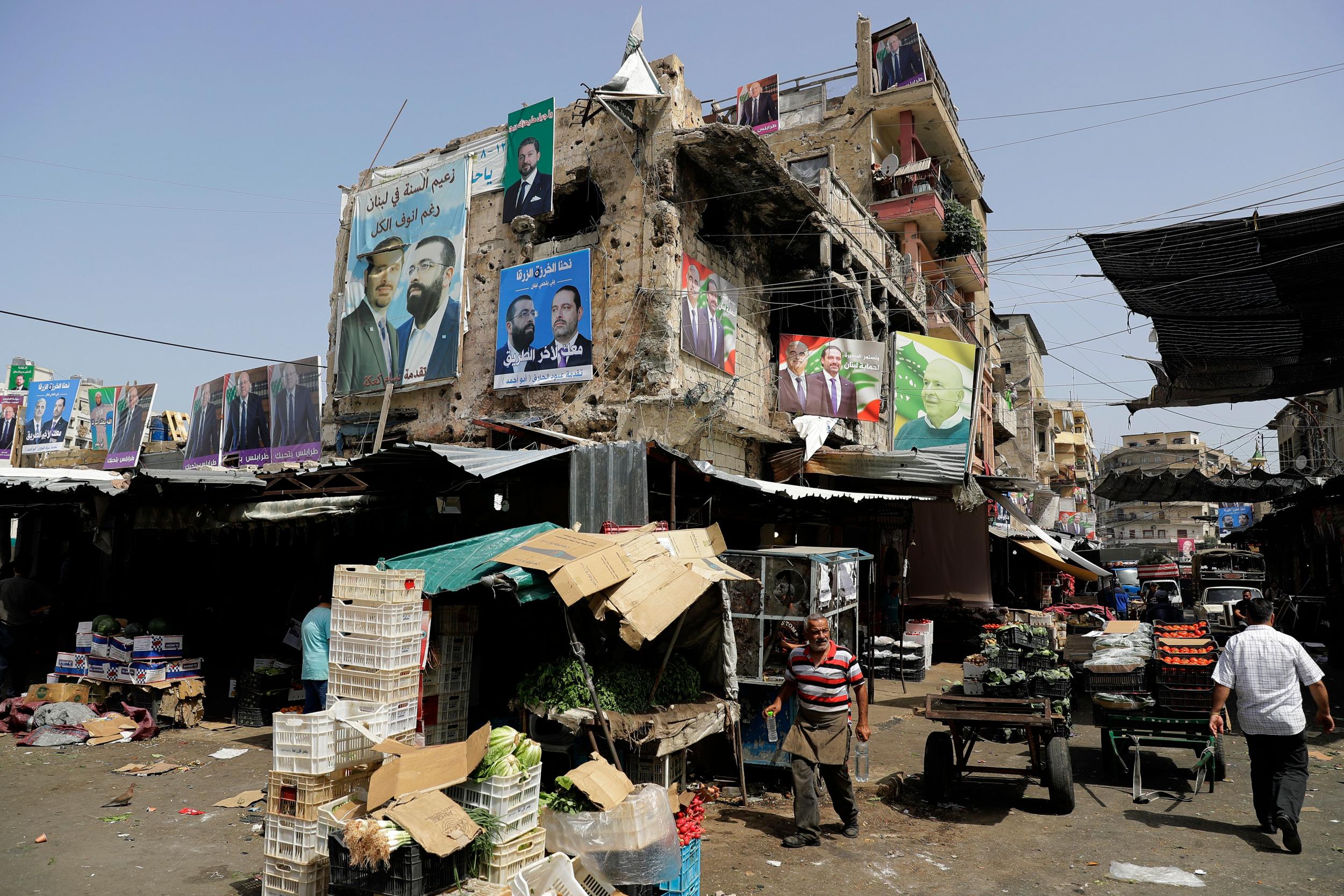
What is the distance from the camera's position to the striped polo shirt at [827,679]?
6211mm

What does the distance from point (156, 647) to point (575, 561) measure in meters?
6.80

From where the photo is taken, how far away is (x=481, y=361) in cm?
1495

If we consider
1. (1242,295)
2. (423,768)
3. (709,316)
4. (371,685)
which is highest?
(709,316)

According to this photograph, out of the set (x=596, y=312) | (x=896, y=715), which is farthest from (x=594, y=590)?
(x=596, y=312)

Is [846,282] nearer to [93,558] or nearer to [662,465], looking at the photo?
[662,465]

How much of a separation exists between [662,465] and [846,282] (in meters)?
8.17

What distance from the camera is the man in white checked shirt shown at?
601 cm

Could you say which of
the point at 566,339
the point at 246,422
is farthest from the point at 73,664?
the point at 246,422

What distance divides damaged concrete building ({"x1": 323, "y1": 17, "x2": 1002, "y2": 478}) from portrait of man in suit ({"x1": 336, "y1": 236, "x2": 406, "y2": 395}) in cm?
36

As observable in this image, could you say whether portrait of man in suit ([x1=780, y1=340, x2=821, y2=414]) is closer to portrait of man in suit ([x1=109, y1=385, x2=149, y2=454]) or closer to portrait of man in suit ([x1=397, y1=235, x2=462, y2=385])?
portrait of man in suit ([x1=397, y1=235, x2=462, y2=385])

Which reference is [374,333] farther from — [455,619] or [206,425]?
[455,619]

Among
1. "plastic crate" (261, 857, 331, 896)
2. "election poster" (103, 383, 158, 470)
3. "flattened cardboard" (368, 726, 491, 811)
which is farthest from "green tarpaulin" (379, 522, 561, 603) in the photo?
"election poster" (103, 383, 158, 470)

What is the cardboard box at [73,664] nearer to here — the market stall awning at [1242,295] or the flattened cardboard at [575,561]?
the flattened cardboard at [575,561]

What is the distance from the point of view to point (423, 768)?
4.36 m
